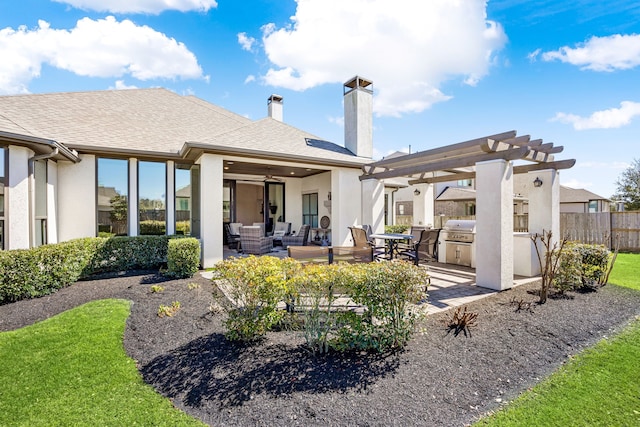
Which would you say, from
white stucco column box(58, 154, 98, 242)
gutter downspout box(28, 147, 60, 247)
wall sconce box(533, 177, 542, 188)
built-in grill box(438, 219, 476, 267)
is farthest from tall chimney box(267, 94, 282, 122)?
wall sconce box(533, 177, 542, 188)

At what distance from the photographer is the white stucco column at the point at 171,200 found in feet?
Answer: 32.1

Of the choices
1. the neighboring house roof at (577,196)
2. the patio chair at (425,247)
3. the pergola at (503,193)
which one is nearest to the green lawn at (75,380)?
the patio chair at (425,247)

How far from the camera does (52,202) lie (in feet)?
26.3

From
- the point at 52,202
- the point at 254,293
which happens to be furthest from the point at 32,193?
the point at 254,293

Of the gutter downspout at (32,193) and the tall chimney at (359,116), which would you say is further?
the tall chimney at (359,116)

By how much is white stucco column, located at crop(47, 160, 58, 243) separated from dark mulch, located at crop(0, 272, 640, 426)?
10.4ft

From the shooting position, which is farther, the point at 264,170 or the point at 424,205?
the point at 424,205

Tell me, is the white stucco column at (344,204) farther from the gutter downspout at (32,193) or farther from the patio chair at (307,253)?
the gutter downspout at (32,193)

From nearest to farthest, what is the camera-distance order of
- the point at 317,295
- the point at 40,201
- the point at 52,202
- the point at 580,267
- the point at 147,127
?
the point at 317,295, the point at 580,267, the point at 40,201, the point at 52,202, the point at 147,127

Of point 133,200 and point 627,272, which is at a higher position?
point 133,200

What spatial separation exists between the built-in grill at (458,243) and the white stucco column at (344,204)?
3.14 m

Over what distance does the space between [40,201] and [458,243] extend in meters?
11.6

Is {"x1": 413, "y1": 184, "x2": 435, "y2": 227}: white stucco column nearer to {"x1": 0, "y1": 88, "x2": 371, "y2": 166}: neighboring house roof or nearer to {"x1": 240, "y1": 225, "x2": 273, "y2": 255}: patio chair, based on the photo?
{"x1": 0, "y1": 88, "x2": 371, "y2": 166}: neighboring house roof

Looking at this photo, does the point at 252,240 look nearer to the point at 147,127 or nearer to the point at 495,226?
the point at 147,127
